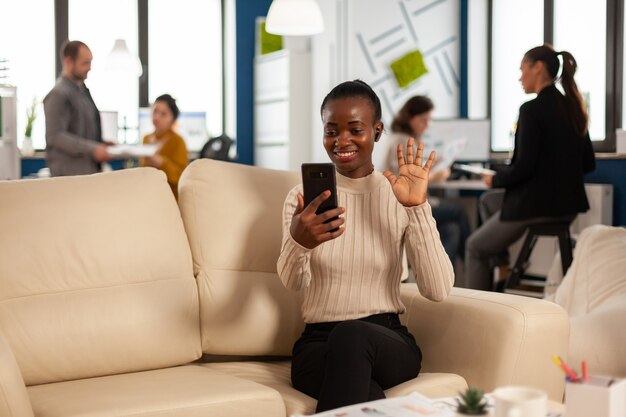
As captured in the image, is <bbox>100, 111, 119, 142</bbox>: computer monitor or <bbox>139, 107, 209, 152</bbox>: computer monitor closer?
<bbox>100, 111, 119, 142</bbox>: computer monitor

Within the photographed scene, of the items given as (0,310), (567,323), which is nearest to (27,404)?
(0,310)

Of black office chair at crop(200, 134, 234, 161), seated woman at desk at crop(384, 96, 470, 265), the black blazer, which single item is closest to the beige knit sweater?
the black blazer

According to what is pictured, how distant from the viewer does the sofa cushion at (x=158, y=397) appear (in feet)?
5.91

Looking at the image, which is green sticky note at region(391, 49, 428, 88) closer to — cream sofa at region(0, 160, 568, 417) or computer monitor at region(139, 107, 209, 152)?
computer monitor at region(139, 107, 209, 152)

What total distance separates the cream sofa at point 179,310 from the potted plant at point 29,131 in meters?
4.38

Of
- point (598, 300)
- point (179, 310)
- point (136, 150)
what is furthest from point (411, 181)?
point (136, 150)

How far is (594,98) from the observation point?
19.0 ft

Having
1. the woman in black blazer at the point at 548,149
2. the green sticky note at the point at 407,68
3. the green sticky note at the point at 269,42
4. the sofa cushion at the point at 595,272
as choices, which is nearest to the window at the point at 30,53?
the green sticky note at the point at 269,42

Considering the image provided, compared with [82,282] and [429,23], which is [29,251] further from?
[429,23]

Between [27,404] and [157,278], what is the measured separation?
2.02ft

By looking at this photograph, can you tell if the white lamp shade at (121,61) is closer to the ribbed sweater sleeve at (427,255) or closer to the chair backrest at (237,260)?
the chair backrest at (237,260)

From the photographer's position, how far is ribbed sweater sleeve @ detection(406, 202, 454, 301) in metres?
1.98

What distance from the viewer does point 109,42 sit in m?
7.14

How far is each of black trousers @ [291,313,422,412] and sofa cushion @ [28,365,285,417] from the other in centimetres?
11
